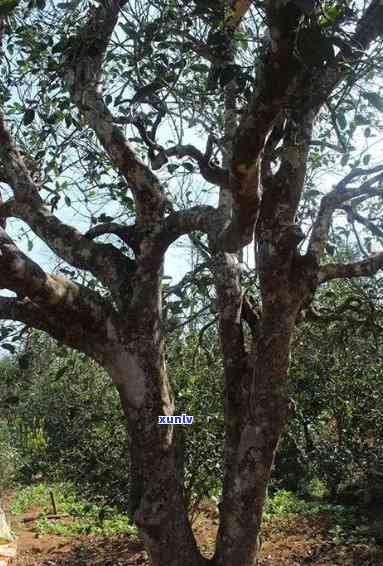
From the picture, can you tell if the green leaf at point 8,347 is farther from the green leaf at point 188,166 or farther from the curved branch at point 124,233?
the green leaf at point 188,166

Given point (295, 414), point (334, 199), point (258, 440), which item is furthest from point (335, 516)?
point (334, 199)

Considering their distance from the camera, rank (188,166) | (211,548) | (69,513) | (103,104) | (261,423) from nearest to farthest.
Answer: (261,423) < (103,104) < (188,166) < (211,548) < (69,513)

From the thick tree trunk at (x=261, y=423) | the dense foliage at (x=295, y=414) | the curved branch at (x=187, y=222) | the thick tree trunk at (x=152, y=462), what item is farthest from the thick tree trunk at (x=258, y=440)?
the dense foliage at (x=295, y=414)

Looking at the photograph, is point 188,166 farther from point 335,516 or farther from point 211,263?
point 335,516

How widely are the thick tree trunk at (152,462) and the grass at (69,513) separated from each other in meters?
2.59

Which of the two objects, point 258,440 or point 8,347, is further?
point 8,347

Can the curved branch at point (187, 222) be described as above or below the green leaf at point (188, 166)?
below

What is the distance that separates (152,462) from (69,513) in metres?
5.35

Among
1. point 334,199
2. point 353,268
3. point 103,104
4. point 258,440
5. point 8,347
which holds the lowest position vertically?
point 258,440

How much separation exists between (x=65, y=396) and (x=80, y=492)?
2.01m

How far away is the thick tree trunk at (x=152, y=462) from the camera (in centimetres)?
282

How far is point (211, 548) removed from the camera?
18.3 ft

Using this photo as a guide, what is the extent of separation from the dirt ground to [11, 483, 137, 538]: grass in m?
0.14

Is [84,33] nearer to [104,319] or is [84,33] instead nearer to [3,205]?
[3,205]
